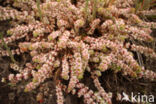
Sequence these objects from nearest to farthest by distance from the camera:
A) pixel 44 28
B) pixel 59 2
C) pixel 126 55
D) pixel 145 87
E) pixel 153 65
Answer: pixel 126 55 → pixel 59 2 → pixel 44 28 → pixel 145 87 → pixel 153 65

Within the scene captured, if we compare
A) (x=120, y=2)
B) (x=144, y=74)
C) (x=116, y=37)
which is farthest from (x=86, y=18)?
(x=144, y=74)

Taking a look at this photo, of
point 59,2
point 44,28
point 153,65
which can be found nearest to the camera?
point 59,2

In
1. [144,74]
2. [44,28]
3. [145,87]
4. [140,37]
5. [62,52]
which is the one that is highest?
[44,28]

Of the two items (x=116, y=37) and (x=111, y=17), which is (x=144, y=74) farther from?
(x=111, y=17)

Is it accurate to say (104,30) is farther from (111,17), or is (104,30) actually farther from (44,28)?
(44,28)

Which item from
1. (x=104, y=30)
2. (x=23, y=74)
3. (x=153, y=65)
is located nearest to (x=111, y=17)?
(x=104, y=30)

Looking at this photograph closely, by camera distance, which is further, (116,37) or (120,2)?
(120,2)

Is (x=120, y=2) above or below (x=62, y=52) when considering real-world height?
above
